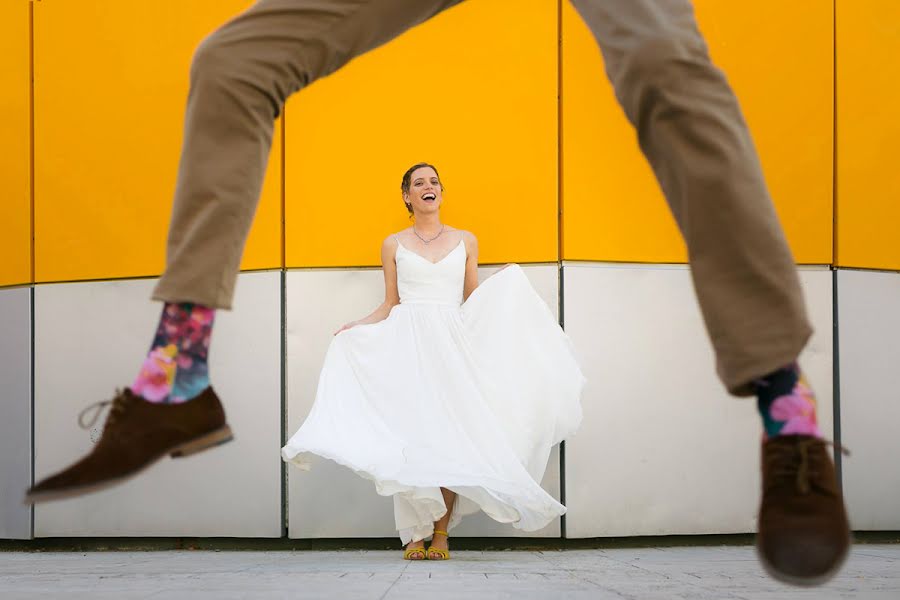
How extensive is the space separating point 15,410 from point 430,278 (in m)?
2.23

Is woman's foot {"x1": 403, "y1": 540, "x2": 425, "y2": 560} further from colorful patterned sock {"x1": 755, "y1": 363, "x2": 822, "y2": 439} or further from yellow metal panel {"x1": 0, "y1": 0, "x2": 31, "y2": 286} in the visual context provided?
colorful patterned sock {"x1": 755, "y1": 363, "x2": 822, "y2": 439}

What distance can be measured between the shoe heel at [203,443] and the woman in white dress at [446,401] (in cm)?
281

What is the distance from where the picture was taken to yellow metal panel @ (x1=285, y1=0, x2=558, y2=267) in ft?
15.5

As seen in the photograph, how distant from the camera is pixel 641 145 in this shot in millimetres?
1197

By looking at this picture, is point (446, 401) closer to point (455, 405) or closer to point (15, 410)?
point (455, 405)

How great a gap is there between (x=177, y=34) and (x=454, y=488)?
2620 mm

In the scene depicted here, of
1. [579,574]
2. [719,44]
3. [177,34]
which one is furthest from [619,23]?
[177,34]

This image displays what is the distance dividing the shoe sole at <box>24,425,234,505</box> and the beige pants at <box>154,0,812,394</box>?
0.17 metres

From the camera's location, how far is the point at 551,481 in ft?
15.0

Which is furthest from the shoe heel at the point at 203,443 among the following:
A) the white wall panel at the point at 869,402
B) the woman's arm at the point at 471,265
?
the white wall panel at the point at 869,402

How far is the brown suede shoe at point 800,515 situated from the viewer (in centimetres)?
107

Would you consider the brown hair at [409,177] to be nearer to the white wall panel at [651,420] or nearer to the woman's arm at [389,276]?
the woman's arm at [389,276]

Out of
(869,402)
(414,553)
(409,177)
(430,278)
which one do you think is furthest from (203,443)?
(869,402)

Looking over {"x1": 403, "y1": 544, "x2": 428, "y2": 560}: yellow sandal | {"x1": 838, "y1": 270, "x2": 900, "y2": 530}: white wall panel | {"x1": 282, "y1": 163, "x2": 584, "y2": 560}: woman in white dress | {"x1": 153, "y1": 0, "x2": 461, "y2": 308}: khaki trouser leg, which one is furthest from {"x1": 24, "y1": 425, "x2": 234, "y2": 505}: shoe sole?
{"x1": 838, "y1": 270, "x2": 900, "y2": 530}: white wall panel
